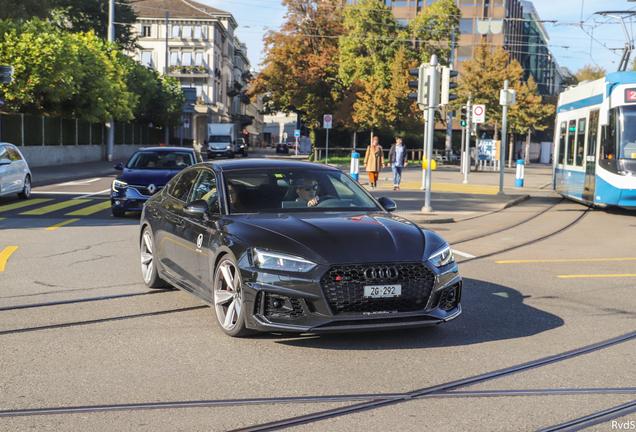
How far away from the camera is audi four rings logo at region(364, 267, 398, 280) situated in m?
5.50

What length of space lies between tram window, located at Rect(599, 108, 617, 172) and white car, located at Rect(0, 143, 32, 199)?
14131mm

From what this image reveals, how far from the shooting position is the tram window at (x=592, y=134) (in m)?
18.3

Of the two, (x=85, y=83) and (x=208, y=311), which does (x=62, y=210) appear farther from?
(x=85, y=83)

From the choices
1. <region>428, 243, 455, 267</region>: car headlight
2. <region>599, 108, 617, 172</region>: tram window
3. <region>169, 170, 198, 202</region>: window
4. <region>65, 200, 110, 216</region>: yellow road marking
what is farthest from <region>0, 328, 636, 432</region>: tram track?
<region>599, 108, 617, 172</region>: tram window

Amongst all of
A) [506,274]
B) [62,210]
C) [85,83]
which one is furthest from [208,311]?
[85,83]

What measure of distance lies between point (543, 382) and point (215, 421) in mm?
2139

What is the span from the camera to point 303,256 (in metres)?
5.51

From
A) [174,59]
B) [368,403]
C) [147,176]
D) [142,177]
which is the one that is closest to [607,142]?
[147,176]

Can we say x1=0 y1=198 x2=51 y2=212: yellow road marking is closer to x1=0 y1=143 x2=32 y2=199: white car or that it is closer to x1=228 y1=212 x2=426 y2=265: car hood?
x1=0 y1=143 x2=32 y2=199: white car

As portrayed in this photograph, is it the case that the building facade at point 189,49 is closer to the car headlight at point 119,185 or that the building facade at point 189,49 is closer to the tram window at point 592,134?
the tram window at point 592,134

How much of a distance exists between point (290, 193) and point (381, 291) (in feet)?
5.52

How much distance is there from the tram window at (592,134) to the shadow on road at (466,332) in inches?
474

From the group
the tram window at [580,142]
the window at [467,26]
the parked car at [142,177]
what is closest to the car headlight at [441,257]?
the parked car at [142,177]

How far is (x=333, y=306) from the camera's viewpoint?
5480 millimetres
